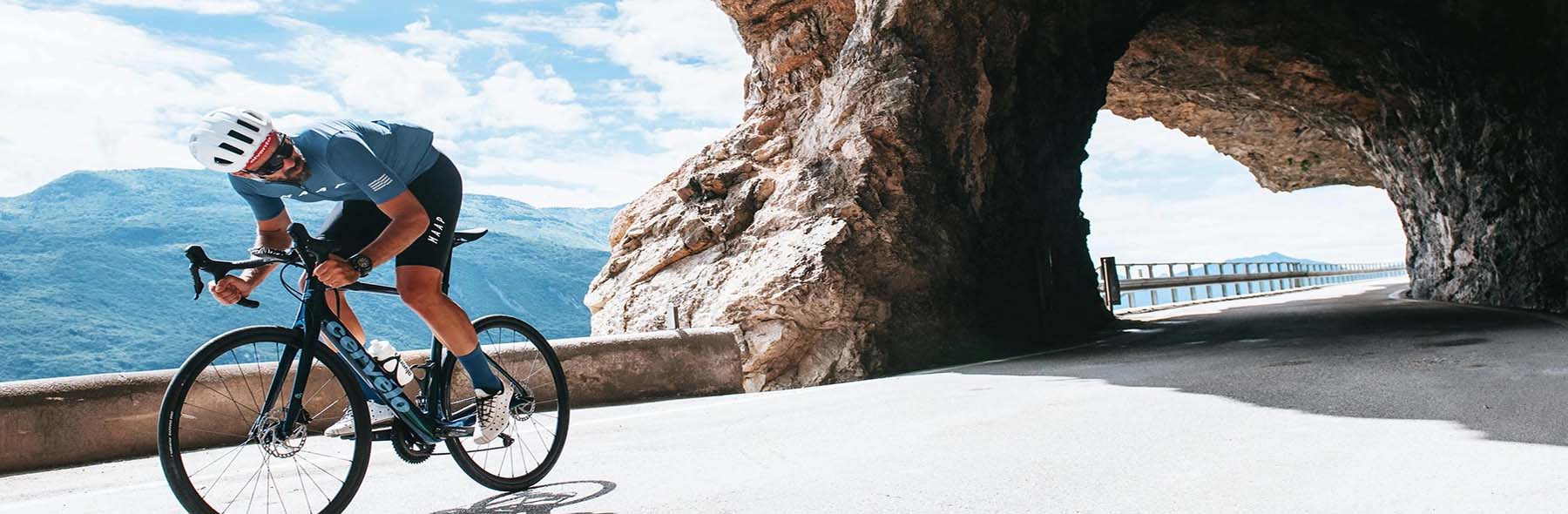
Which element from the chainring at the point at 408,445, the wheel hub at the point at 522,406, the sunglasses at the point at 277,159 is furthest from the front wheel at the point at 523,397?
the sunglasses at the point at 277,159

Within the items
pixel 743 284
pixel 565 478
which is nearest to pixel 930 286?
pixel 743 284

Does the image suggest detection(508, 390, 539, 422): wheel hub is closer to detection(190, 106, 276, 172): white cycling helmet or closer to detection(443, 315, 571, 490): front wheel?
detection(443, 315, 571, 490): front wheel

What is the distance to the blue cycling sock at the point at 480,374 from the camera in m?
4.05

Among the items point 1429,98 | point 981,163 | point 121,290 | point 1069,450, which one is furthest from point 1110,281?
point 121,290

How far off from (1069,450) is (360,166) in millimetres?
3104

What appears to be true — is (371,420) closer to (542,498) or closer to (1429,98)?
(542,498)

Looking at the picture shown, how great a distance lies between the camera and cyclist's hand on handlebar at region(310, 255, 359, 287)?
3.39 m

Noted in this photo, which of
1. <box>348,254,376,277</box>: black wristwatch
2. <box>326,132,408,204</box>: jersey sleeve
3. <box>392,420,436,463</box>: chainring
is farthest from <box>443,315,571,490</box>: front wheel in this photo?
<box>326,132,408,204</box>: jersey sleeve

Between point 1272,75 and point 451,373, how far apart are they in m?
21.7

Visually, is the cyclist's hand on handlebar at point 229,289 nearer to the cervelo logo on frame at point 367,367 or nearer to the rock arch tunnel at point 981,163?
the cervelo logo on frame at point 367,367

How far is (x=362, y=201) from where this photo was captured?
157 inches

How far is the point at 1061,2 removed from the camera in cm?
1426

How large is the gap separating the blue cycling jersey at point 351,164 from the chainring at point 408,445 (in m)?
0.82

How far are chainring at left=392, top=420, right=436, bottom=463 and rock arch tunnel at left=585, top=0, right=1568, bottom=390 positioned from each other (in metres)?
5.95
